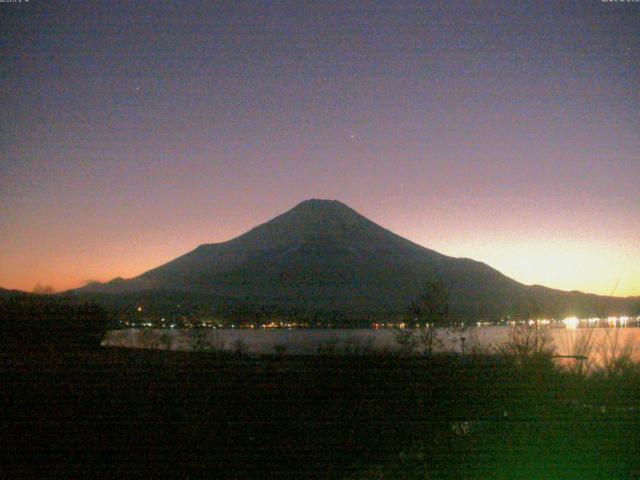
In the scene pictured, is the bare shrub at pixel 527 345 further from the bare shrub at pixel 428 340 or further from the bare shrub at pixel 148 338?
the bare shrub at pixel 148 338


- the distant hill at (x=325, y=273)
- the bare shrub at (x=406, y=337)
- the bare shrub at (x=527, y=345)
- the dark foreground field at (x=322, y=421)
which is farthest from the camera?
the distant hill at (x=325, y=273)

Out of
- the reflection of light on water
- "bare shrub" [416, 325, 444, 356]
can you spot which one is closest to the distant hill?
"bare shrub" [416, 325, 444, 356]

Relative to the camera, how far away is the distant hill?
1375 inches

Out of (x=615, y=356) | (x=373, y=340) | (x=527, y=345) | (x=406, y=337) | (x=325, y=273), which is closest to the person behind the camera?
(x=615, y=356)

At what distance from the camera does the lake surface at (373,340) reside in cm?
755

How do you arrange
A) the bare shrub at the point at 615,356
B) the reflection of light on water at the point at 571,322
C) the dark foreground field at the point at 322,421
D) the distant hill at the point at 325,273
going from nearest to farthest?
1. the dark foreground field at the point at 322,421
2. the bare shrub at the point at 615,356
3. the reflection of light on water at the point at 571,322
4. the distant hill at the point at 325,273

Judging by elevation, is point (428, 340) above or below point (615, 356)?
below

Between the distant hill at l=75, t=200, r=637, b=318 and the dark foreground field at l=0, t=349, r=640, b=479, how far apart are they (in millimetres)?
14773

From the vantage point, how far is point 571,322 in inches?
343

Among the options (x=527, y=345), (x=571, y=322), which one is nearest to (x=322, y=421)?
(x=527, y=345)

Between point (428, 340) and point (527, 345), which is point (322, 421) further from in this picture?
Result: point (428, 340)

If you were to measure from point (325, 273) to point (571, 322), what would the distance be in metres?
43.9

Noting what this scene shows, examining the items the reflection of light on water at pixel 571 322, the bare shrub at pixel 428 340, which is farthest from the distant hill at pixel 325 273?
the reflection of light on water at pixel 571 322

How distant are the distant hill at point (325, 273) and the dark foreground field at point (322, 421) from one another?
48.5 ft
